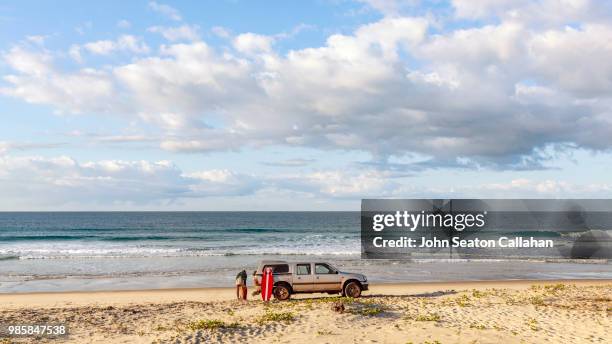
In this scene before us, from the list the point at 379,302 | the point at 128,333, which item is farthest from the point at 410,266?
the point at 128,333

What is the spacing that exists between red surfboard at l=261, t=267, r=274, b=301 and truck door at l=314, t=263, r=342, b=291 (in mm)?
1925

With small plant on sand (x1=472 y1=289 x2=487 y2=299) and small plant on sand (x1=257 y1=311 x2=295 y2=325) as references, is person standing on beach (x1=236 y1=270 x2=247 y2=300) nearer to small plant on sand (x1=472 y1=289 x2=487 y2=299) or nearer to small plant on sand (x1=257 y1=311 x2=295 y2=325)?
small plant on sand (x1=257 y1=311 x2=295 y2=325)

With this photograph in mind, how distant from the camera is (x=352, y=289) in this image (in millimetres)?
21750

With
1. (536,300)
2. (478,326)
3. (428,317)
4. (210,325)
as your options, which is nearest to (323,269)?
(428,317)

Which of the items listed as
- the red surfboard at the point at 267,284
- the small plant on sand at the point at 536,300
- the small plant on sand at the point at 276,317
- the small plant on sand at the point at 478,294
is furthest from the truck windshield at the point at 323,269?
the small plant on sand at the point at 536,300

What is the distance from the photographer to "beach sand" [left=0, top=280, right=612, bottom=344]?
47.5 feet

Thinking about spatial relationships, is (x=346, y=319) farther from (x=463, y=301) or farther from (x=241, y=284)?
(x=241, y=284)

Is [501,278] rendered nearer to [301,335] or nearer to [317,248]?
[301,335]

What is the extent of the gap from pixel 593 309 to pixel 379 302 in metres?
7.70

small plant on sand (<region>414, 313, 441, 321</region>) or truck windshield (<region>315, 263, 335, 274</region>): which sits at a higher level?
truck windshield (<region>315, 263, 335, 274</region>)

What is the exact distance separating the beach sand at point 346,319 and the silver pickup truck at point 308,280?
47.5 inches

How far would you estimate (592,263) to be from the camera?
4194 cm

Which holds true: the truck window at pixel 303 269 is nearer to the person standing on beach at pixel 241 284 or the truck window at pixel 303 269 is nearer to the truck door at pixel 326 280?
the truck door at pixel 326 280

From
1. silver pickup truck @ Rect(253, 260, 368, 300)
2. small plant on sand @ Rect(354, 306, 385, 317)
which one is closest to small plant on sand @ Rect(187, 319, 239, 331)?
small plant on sand @ Rect(354, 306, 385, 317)
